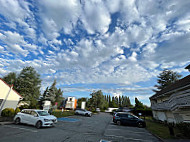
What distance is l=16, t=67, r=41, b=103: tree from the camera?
2551 centimetres

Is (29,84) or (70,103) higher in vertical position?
(29,84)

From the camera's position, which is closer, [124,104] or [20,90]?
[20,90]

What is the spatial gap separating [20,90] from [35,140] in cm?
2552

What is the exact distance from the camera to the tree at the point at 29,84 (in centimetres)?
2551

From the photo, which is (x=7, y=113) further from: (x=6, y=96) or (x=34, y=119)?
(x=34, y=119)

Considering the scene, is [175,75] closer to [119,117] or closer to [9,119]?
[119,117]

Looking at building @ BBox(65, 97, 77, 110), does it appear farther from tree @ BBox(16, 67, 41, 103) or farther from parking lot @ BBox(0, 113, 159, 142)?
parking lot @ BBox(0, 113, 159, 142)

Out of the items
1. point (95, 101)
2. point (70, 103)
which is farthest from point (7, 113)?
point (70, 103)

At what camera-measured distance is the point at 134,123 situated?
1252cm

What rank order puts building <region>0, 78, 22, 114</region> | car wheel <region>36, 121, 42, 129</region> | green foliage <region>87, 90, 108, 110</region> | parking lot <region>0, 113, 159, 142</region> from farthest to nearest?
green foliage <region>87, 90, 108, 110</region>, building <region>0, 78, 22, 114</region>, car wheel <region>36, 121, 42, 129</region>, parking lot <region>0, 113, 159, 142</region>

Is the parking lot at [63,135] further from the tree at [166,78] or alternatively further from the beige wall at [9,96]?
the tree at [166,78]

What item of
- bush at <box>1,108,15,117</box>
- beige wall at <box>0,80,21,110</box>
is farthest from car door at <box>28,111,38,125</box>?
beige wall at <box>0,80,21,110</box>

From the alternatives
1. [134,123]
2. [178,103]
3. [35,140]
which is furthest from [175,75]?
[35,140]

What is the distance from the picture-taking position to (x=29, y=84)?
26281mm
